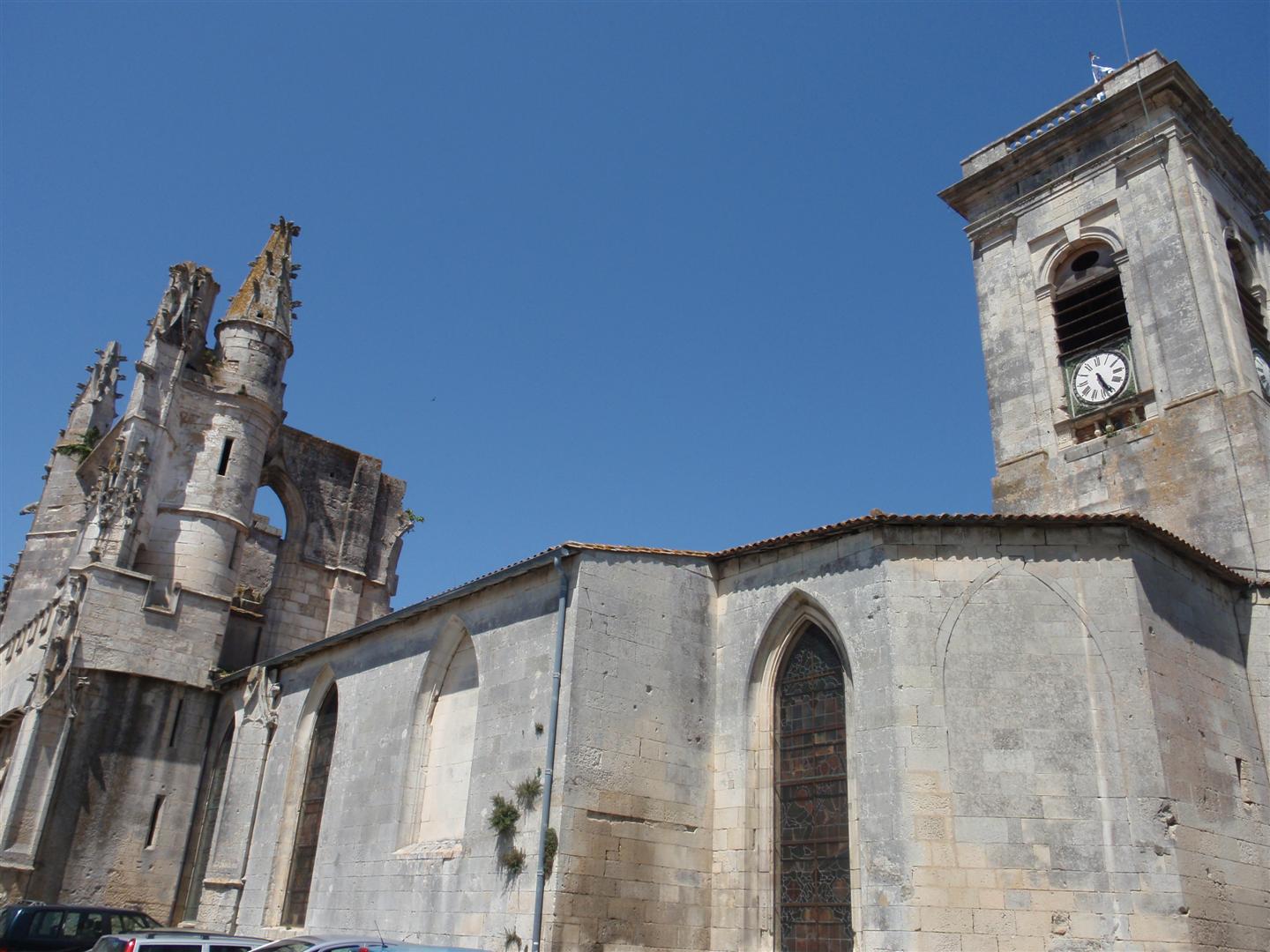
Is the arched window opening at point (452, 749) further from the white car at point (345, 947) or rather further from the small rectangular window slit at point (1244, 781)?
the small rectangular window slit at point (1244, 781)

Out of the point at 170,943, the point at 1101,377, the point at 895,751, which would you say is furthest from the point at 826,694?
the point at 1101,377

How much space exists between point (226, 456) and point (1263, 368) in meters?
20.0

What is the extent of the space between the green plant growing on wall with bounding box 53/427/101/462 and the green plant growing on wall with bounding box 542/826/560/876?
20.4 metres

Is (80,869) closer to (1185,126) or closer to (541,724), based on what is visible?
(541,724)

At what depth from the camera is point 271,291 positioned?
25.6m

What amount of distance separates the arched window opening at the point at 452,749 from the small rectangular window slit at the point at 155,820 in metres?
7.81

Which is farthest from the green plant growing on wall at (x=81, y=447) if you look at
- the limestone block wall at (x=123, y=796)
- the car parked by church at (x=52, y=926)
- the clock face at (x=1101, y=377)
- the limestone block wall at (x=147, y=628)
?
the clock face at (x=1101, y=377)

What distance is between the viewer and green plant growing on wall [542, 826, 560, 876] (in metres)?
11.4

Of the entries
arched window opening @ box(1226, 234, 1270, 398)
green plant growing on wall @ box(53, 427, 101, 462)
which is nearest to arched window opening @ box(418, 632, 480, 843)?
arched window opening @ box(1226, 234, 1270, 398)

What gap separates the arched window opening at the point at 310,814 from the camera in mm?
16422

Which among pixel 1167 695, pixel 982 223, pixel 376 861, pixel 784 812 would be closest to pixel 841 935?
pixel 784 812

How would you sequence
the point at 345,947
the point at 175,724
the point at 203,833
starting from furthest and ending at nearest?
1. the point at 175,724
2. the point at 203,833
3. the point at 345,947

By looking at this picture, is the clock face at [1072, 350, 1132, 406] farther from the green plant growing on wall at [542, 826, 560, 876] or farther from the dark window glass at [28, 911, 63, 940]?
the dark window glass at [28, 911, 63, 940]

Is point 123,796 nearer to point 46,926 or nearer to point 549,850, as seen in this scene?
point 46,926
